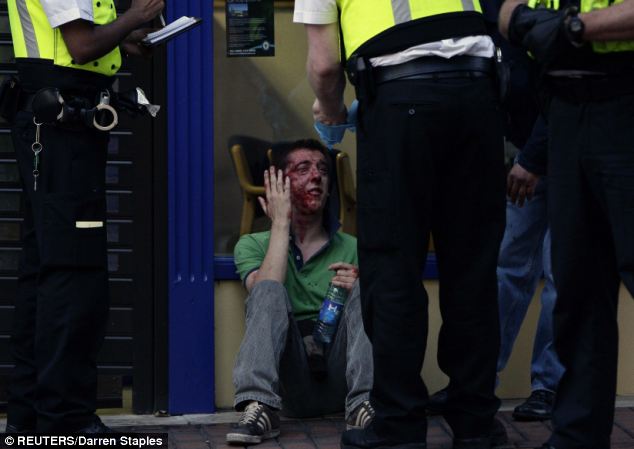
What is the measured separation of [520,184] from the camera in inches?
200

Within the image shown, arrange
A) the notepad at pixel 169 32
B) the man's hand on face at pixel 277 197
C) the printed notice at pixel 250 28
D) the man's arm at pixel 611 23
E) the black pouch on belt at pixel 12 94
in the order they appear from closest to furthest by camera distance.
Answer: the man's arm at pixel 611 23
the black pouch on belt at pixel 12 94
the notepad at pixel 169 32
the man's hand on face at pixel 277 197
the printed notice at pixel 250 28

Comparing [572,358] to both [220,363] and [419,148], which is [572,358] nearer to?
[419,148]

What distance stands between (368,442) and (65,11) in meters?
1.84

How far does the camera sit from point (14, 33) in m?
4.73

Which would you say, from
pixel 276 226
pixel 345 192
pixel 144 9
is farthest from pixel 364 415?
pixel 144 9

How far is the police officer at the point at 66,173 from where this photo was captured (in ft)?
15.1

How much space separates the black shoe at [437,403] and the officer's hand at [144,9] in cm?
172

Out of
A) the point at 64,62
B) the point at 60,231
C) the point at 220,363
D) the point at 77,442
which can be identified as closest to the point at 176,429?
the point at 220,363

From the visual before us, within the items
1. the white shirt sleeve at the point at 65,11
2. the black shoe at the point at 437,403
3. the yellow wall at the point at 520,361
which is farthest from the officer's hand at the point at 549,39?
the yellow wall at the point at 520,361

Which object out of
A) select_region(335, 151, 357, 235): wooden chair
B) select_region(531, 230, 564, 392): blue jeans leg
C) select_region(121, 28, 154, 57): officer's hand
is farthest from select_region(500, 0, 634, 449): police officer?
select_region(335, 151, 357, 235): wooden chair

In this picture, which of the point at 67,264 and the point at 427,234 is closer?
the point at 427,234

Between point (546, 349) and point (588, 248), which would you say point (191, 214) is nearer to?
point (546, 349)

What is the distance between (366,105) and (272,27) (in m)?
1.52

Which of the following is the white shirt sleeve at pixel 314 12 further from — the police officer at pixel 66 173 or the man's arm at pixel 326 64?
the police officer at pixel 66 173
